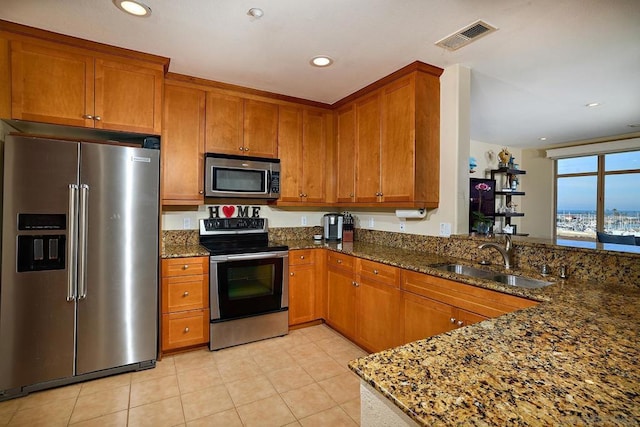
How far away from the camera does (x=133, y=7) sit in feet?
6.21

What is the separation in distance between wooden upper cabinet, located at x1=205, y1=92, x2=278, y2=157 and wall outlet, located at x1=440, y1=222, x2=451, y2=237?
1.80 m

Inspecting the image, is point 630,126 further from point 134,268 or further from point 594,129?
point 134,268

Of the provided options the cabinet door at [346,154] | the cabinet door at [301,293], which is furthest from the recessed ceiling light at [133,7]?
the cabinet door at [301,293]

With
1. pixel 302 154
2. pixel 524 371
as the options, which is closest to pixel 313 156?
pixel 302 154

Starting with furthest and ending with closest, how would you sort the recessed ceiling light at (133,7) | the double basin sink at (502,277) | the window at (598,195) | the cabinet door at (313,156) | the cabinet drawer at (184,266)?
1. the window at (598,195)
2. the cabinet door at (313,156)
3. the cabinet drawer at (184,266)
4. the double basin sink at (502,277)
5. the recessed ceiling light at (133,7)

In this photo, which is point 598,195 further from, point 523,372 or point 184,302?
point 184,302

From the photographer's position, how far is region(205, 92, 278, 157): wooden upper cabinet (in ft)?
10.0

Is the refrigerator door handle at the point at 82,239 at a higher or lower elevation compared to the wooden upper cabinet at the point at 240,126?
lower

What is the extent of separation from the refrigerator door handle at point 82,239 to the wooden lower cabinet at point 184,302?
0.53m

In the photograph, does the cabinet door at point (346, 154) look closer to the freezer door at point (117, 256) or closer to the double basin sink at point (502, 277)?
the double basin sink at point (502, 277)

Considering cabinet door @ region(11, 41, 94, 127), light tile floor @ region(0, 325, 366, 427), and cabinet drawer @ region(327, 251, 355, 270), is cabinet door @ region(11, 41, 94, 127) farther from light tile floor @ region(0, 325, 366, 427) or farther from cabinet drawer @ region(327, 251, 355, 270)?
cabinet drawer @ region(327, 251, 355, 270)

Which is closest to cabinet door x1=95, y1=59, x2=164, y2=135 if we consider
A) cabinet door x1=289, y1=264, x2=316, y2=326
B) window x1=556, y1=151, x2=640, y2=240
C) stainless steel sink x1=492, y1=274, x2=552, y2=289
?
cabinet door x1=289, y1=264, x2=316, y2=326

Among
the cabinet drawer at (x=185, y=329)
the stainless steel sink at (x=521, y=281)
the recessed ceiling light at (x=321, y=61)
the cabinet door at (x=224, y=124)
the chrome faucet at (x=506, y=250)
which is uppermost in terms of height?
the recessed ceiling light at (x=321, y=61)

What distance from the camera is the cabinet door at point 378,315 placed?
243 centimetres
